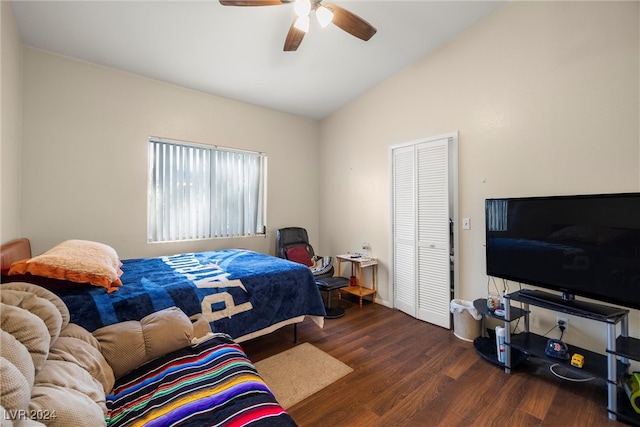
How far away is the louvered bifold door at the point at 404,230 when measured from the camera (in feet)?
11.1

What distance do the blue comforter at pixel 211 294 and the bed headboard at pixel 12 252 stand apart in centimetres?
39

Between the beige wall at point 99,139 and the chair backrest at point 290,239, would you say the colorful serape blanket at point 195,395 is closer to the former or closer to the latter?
the beige wall at point 99,139

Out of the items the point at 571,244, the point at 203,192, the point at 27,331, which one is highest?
the point at 203,192

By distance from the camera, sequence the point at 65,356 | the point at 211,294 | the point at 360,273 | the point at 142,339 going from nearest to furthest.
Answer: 1. the point at 65,356
2. the point at 142,339
3. the point at 211,294
4. the point at 360,273

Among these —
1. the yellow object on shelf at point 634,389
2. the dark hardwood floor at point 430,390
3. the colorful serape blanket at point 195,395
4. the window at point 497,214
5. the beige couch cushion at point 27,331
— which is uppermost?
the window at point 497,214

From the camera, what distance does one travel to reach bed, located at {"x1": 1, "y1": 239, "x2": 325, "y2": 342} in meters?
1.68

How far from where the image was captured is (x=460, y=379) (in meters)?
2.10

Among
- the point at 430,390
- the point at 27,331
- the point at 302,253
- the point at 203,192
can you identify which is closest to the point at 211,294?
the point at 27,331

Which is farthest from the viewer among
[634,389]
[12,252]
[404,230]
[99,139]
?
[404,230]

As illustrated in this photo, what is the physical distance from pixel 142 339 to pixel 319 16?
247 centimetres

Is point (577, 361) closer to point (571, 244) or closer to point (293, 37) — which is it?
point (571, 244)

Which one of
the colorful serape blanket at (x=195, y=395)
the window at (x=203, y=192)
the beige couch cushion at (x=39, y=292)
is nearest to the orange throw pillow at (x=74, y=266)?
the beige couch cushion at (x=39, y=292)

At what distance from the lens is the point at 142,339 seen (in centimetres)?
145

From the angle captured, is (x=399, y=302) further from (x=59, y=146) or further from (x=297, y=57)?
(x=59, y=146)
